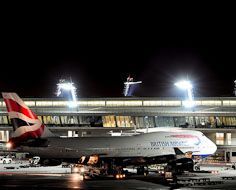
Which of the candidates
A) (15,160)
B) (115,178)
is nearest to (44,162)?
(115,178)

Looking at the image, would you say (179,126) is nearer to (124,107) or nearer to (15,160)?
(124,107)

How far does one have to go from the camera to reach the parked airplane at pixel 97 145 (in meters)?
62.3

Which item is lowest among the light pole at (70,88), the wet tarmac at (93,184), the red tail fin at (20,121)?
the wet tarmac at (93,184)

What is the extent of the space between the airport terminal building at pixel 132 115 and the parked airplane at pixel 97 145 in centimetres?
2798

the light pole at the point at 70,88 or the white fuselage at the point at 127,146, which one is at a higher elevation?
the light pole at the point at 70,88

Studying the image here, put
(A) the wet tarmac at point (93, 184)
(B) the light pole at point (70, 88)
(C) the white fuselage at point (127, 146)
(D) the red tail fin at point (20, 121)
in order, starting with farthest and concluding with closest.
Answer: (B) the light pole at point (70, 88) < (C) the white fuselage at point (127, 146) < (D) the red tail fin at point (20, 121) < (A) the wet tarmac at point (93, 184)

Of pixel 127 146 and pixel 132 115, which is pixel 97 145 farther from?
pixel 132 115

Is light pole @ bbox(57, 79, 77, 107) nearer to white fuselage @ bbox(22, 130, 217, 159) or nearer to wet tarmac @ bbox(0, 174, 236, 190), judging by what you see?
white fuselage @ bbox(22, 130, 217, 159)

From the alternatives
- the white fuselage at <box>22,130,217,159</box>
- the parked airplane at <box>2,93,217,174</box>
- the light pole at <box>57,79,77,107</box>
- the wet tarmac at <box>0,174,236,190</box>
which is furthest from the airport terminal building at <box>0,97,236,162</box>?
the wet tarmac at <box>0,174,236,190</box>

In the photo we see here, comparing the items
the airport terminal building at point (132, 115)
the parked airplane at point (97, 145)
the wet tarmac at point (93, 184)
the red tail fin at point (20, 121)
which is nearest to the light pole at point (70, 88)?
the airport terminal building at point (132, 115)

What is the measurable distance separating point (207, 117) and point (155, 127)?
1098cm

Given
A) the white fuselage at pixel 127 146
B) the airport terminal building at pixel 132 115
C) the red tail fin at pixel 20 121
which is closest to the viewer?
the red tail fin at pixel 20 121

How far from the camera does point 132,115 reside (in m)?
103

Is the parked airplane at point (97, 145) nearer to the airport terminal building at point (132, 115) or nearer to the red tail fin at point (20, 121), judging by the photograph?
the red tail fin at point (20, 121)
